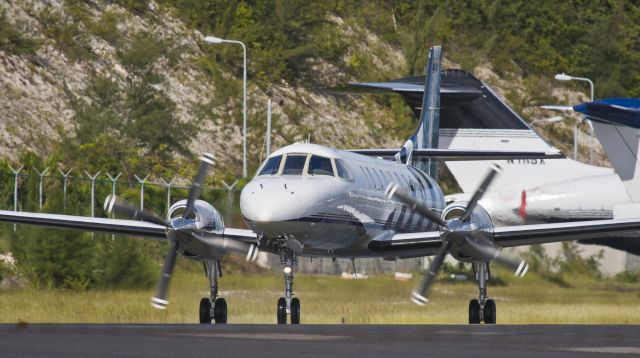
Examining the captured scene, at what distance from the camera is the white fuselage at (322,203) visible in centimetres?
2256

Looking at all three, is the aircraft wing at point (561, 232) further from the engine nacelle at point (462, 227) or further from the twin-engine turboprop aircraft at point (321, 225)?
the engine nacelle at point (462, 227)

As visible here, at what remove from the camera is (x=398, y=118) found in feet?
247

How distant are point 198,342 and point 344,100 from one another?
61575mm

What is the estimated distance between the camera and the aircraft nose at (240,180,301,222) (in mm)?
22234

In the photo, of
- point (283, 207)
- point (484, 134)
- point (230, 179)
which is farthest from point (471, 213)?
point (230, 179)

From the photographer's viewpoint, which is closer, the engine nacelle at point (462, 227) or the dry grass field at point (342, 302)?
the engine nacelle at point (462, 227)

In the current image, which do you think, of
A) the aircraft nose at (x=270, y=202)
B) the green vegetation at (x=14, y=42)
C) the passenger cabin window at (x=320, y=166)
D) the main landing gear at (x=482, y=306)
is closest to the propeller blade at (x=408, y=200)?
the passenger cabin window at (x=320, y=166)

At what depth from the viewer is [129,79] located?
61281 millimetres

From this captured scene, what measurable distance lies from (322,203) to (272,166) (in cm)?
126

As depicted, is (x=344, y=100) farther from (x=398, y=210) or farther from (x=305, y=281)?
(x=398, y=210)

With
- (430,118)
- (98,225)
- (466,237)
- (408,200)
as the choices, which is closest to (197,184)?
(98,225)

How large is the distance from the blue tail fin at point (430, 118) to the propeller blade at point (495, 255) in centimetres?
770

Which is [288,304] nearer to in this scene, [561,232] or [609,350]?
[561,232]

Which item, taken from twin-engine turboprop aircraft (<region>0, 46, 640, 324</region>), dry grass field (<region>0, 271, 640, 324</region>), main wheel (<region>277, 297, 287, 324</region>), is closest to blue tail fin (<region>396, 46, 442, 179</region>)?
dry grass field (<region>0, 271, 640, 324</region>)
